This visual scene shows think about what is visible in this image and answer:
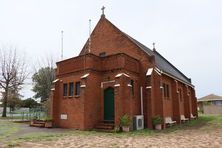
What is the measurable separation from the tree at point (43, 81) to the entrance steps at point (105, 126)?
32.0m

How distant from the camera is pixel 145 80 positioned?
2183 centimetres

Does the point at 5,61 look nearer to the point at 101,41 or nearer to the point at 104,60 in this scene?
the point at 101,41

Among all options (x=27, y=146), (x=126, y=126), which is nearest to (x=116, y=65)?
(x=126, y=126)

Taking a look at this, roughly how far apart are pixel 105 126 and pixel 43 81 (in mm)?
37730

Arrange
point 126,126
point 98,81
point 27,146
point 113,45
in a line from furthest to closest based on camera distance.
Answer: point 113,45 < point 98,81 < point 126,126 < point 27,146

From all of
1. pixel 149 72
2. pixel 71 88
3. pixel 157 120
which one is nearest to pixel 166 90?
pixel 149 72

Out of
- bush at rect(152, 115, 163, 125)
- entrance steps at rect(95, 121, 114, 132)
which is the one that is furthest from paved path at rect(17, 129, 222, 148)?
bush at rect(152, 115, 163, 125)

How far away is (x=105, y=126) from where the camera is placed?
19000mm

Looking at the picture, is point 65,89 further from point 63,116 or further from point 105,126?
point 105,126

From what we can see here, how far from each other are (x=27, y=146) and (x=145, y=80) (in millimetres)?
13547

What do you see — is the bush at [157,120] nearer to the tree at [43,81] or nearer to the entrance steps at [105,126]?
the entrance steps at [105,126]

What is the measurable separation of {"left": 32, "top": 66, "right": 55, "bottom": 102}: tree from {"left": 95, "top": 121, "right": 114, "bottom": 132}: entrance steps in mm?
31968

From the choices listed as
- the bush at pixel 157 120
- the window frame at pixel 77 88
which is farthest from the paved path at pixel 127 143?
the window frame at pixel 77 88

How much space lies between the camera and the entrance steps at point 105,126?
18491 millimetres
